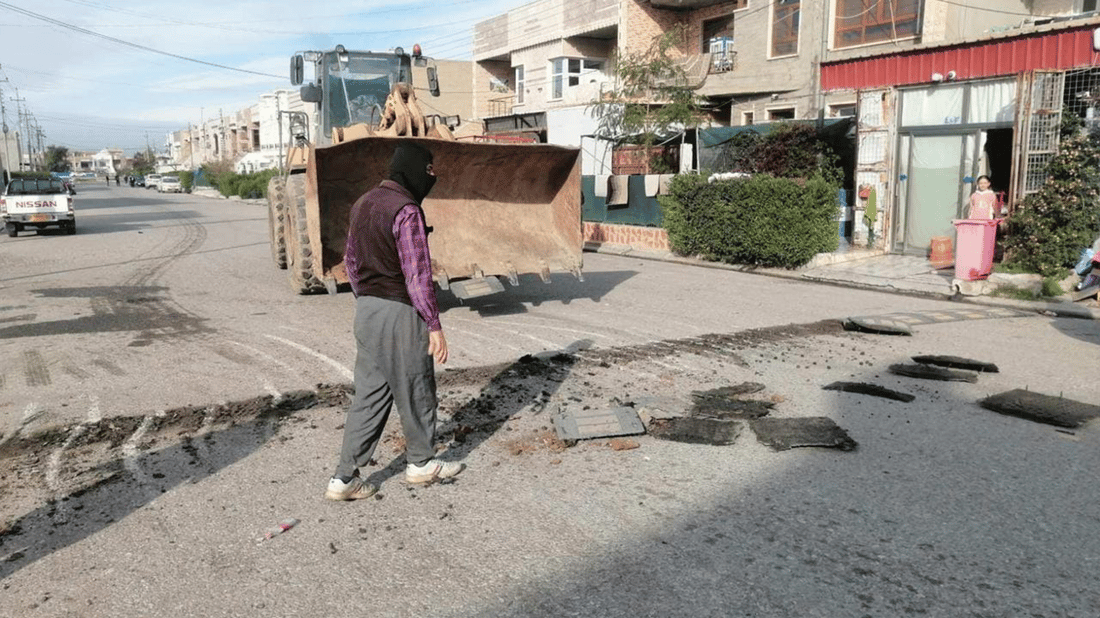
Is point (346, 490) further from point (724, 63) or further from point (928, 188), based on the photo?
point (724, 63)

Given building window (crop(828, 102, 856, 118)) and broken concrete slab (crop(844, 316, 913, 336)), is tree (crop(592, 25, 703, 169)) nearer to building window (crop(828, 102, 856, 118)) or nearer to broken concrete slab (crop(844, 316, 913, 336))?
building window (crop(828, 102, 856, 118))

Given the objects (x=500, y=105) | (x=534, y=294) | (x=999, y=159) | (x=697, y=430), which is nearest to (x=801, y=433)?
(x=697, y=430)

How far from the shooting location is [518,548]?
3891 mm

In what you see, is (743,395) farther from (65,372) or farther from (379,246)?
(65,372)

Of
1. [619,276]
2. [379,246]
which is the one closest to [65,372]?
[379,246]

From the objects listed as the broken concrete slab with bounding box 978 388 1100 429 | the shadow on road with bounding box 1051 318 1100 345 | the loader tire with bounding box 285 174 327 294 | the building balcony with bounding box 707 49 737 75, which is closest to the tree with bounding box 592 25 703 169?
the building balcony with bounding box 707 49 737 75

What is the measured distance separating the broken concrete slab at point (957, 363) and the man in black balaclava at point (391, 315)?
16.3 ft

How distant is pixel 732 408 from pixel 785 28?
22215mm

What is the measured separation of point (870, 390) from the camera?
21.3 feet

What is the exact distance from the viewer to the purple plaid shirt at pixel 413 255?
171 inches

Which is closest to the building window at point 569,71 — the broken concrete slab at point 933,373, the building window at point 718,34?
the building window at point 718,34

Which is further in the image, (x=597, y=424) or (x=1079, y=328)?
(x=1079, y=328)

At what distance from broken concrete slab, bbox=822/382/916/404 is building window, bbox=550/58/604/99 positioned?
104 feet

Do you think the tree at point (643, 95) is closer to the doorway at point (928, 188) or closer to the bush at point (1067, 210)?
the doorway at point (928, 188)
